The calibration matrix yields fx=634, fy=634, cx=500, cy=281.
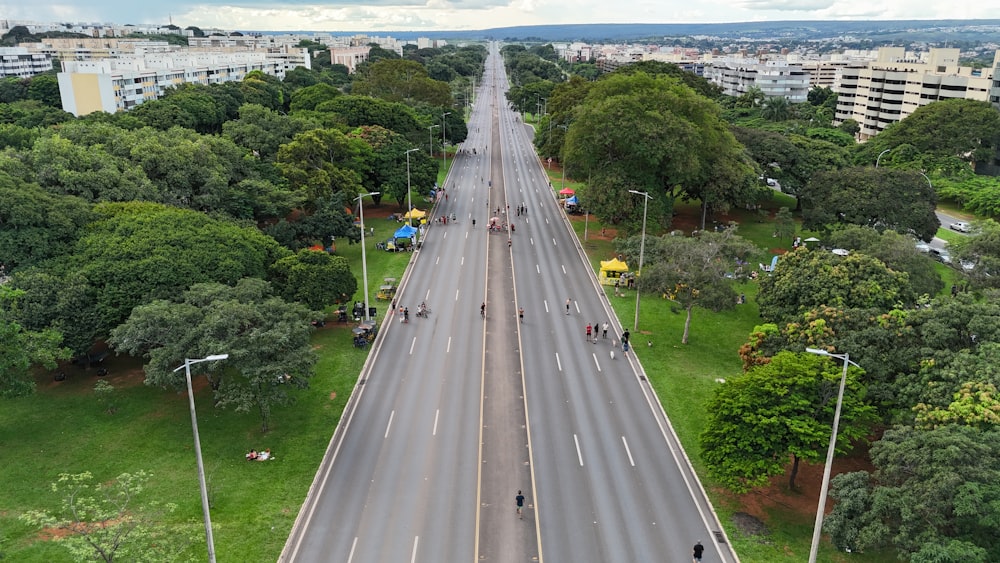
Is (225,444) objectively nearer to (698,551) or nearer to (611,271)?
(698,551)

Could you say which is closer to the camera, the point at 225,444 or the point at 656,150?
the point at 225,444

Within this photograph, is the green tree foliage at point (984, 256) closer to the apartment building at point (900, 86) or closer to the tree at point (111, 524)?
the tree at point (111, 524)

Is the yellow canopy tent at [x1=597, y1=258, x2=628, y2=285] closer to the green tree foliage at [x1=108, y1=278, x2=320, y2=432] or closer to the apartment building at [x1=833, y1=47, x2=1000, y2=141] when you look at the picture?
the green tree foliage at [x1=108, y1=278, x2=320, y2=432]

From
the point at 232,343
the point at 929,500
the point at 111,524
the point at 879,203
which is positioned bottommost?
the point at 111,524

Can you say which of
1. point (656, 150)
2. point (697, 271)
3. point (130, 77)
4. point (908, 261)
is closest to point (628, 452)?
point (697, 271)

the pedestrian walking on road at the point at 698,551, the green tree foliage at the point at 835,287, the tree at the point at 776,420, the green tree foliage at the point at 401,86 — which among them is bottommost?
the pedestrian walking on road at the point at 698,551

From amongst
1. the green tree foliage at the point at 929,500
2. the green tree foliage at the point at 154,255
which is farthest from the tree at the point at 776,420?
the green tree foliage at the point at 154,255
